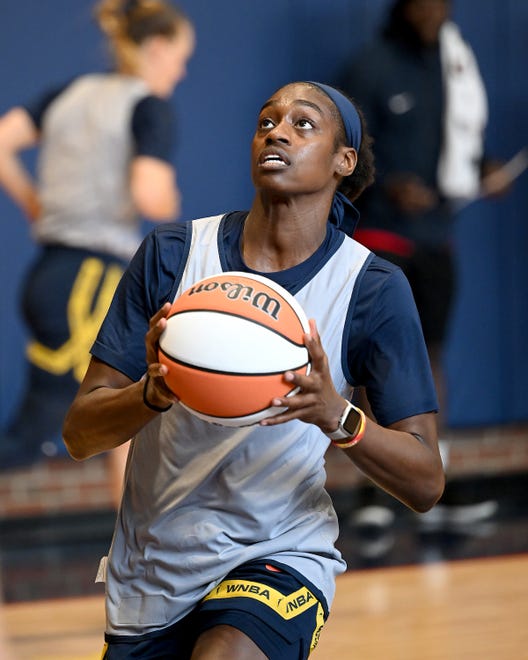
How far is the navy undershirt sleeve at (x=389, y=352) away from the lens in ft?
6.59

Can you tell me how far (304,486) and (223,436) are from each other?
0.16 m

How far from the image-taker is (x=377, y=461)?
6.24 ft

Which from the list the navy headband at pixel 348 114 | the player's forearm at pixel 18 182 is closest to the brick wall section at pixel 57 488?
the player's forearm at pixel 18 182

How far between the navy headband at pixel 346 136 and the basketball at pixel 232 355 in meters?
0.42

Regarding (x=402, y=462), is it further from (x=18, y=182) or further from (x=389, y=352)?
(x=18, y=182)

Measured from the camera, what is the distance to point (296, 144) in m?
2.01

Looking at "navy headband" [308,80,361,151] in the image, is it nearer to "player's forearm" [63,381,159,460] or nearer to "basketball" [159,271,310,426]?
"basketball" [159,271,310,426]

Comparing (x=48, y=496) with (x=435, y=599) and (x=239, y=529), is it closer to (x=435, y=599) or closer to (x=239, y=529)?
(x=435, y=599)

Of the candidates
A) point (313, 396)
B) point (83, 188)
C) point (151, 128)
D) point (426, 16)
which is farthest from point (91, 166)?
point (313, 396)

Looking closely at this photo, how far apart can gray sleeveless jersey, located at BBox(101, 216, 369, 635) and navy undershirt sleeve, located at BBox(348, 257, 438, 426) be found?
0.11ft

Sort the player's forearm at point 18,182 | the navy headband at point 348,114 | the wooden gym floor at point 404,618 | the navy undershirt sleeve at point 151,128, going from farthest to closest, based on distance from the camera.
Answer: the player's forearm at point 18,182
the navy undershirt sleeve at point 151,128
the wooden gym floor at point 404,618
the navy headband at point 348,114

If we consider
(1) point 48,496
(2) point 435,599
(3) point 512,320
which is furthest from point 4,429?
(3) point 512,320

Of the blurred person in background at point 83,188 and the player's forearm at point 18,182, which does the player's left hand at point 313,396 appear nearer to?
the blurred person in background at point 83,188

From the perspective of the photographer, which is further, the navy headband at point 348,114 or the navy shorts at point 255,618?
the navy headband at point 348,114
